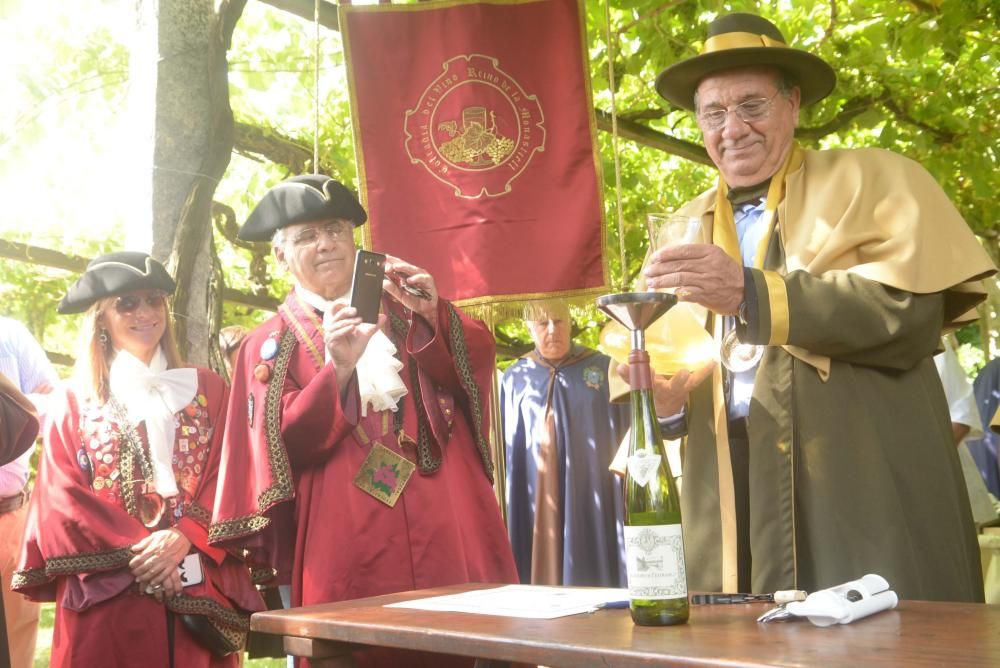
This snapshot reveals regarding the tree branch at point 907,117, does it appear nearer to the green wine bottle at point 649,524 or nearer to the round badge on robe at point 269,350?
the round badge on robe at point 269,350

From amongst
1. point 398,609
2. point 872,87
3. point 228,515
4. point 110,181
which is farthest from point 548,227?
point 110,181

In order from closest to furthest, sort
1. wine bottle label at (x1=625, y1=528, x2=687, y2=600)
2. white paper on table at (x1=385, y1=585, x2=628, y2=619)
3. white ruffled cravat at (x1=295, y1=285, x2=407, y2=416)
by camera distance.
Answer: wine bottle label at (x1=625, y1=528, x2=687, y2=600), white paper on table at (x1=385, y1=585, x2=628, y2=619), white ruffled cravat at (x1=295, y1=285, x2=407, y2=416)

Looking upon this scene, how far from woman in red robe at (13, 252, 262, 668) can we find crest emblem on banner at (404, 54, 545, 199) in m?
1.21

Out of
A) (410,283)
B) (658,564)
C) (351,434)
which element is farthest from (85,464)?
(658,564)

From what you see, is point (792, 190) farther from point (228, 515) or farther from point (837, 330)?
point (228, 515)

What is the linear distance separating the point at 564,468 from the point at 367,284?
3.61 m

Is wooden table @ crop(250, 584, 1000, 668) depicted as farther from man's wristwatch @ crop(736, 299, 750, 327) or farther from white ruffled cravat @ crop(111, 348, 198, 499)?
white ruffled cravat @ crop(111, 348, 198, 499)

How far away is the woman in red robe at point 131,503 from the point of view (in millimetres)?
4078

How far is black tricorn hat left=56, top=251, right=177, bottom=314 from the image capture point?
443 centimetres

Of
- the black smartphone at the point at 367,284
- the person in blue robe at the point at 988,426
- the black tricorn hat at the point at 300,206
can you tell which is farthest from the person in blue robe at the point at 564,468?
the black smartphone at the point at 367,284

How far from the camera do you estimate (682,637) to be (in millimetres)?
1812

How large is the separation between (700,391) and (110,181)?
353 inches

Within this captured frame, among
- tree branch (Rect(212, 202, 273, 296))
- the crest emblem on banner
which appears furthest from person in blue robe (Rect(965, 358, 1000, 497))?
tree branch (Rect(212, 202, 273, 296))

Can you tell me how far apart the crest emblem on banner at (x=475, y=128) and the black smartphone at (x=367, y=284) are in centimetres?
87
